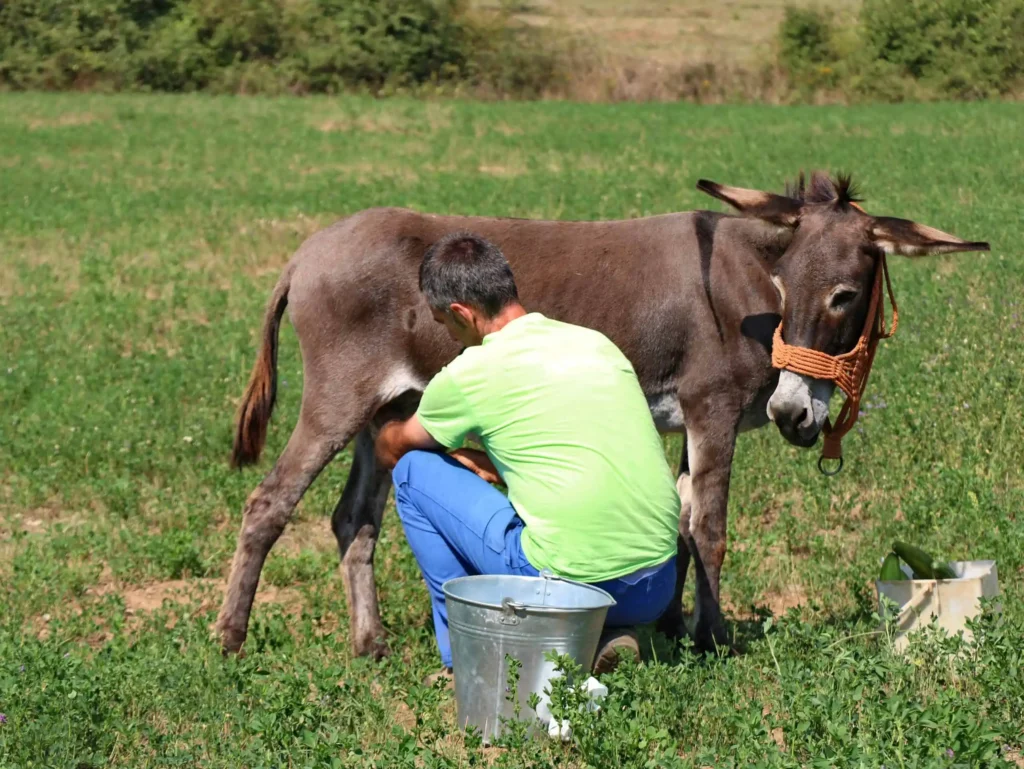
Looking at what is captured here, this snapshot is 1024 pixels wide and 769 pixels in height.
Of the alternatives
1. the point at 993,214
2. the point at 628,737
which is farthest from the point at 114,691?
the point at 993,214

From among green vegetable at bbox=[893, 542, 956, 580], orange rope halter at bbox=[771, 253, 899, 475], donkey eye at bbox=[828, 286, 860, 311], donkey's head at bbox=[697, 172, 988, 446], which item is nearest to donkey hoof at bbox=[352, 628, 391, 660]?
donkey's head at bbox=[697, 172, 988, 446]

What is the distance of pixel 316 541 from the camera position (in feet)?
23.9

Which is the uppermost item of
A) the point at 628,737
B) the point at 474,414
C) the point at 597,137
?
the point at 474,414

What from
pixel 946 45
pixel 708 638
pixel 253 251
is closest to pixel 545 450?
pixel 708 638

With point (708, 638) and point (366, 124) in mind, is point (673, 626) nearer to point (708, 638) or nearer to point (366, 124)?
point (708, 638)

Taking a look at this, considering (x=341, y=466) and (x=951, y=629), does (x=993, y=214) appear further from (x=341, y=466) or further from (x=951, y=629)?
(x=951, y=629)

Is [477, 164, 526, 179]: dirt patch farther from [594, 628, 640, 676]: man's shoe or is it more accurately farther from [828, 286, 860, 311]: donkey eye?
[594, 628, 640, 676]: man's shoe

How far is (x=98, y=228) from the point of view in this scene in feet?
54.1

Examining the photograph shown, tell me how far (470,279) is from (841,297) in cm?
165

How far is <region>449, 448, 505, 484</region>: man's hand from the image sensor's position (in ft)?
16.3

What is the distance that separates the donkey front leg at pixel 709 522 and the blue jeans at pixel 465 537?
80 centimetres

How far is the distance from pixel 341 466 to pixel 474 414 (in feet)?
13.0

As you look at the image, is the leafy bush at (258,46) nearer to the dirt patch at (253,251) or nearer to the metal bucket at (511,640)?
the dirt patch at (253,251)

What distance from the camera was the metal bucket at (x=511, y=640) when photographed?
13.7 feet
